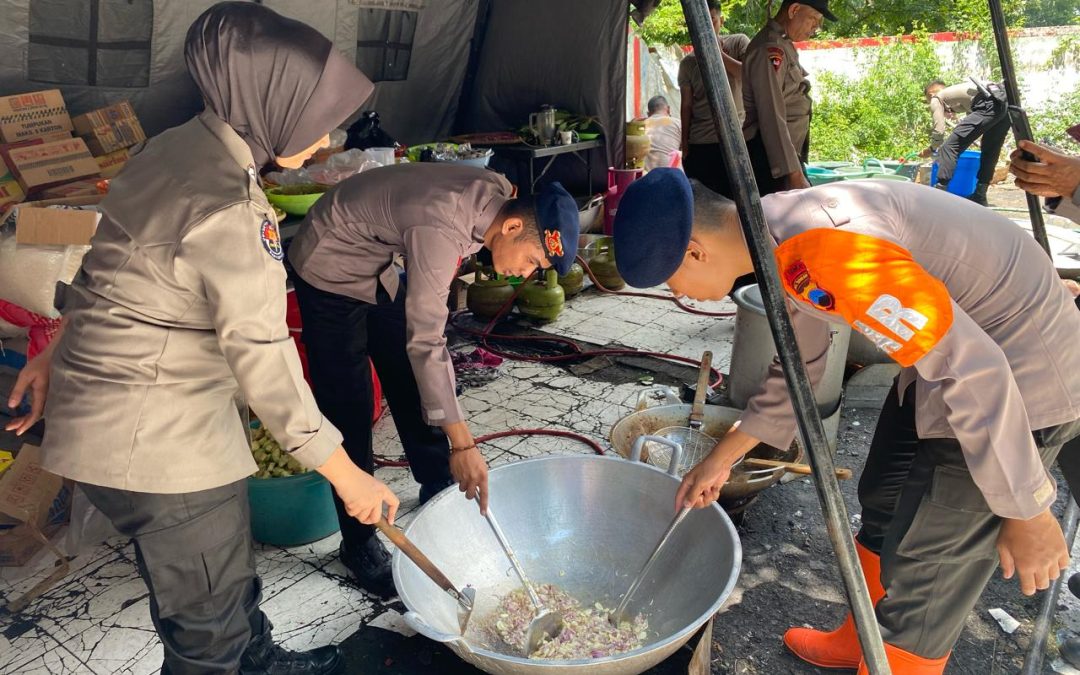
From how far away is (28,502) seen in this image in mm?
2744

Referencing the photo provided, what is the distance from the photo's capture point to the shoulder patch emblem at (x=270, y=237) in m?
1.49

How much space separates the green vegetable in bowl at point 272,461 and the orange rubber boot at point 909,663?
7.04ft

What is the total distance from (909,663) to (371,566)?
184cm

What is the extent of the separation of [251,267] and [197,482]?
0.56m

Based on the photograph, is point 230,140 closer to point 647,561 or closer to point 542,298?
point 647,561

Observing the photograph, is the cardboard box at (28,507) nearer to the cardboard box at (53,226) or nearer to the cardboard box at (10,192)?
the cardboard box at (53,226)

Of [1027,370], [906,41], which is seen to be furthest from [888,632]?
[906,41]

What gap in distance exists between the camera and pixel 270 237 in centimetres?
152

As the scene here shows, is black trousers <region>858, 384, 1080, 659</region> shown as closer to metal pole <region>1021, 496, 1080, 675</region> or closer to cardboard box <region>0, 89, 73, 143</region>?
metal pole <region>1021, 496, 1080, 675</region>

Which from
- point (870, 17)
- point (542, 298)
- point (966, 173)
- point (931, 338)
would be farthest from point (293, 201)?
point (870, 17)

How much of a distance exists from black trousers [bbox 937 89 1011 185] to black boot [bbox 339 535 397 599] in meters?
6.98

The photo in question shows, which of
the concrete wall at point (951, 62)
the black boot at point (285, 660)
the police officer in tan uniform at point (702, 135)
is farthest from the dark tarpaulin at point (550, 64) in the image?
the black boot at point (285, 660)

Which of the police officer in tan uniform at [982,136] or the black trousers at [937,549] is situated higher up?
the police officer in tan uniform at [982,136]

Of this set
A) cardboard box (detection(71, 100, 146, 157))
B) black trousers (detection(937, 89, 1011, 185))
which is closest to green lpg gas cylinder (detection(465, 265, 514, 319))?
cardboard box (detection(71, 100, 146, 157))
